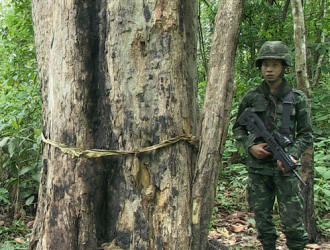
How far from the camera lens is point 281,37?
20.0ft

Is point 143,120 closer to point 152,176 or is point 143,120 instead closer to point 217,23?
point 152,176

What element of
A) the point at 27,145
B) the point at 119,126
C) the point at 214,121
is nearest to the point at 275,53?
the point at 214,121

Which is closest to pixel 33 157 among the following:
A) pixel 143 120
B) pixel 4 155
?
pixel 4 155

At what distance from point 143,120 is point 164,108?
0.16 metres

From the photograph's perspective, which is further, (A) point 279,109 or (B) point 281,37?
(B) point 281,37

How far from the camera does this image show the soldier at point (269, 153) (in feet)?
9.25

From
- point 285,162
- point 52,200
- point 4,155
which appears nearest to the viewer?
point 52,200

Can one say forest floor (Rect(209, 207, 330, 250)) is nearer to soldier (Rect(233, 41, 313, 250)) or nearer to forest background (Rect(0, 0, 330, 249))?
forest background (Rect(0, 0, 330, 249))

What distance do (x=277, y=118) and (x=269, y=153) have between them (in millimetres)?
318

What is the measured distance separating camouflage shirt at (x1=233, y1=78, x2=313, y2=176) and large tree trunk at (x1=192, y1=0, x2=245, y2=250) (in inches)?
35.8

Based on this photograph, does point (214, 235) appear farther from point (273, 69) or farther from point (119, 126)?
point (119, 126)

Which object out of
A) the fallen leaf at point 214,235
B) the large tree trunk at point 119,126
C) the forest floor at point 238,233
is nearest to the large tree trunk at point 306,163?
the forest floor at point 238,233

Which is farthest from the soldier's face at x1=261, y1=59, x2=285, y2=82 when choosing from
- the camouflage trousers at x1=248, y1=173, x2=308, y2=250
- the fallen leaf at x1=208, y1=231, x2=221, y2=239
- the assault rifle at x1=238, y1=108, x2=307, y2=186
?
the fallen leaf at x1=208, y1=231, x2=221, y2=239

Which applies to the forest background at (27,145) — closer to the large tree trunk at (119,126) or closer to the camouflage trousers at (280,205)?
the camouflage trousers at (280,205)
